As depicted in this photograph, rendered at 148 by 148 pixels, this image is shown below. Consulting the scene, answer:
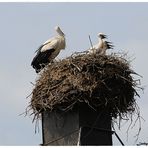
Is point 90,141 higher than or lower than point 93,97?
lower

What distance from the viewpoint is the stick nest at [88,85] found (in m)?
8.29

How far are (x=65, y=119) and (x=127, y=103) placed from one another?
97 cm

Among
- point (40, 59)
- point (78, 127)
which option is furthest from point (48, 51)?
point (78, 127)

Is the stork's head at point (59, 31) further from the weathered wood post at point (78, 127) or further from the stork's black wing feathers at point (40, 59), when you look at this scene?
the weathered wood post at point (78, 127)

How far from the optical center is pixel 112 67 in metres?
8.74

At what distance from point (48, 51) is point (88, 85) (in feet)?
7.85

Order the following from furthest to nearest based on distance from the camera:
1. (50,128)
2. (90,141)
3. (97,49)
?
(97,49) < (50,128) < (90,141)

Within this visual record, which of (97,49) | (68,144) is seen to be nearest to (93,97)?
(68,144)

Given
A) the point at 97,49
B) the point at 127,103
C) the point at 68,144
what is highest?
the point at 97,49

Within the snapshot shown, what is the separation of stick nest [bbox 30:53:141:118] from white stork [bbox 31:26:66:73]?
1.35m

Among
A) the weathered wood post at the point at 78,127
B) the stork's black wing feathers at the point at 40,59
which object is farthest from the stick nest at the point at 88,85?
the stork's black wing feathers at the point at 40,59

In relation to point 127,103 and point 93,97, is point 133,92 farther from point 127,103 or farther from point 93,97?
point 93,97

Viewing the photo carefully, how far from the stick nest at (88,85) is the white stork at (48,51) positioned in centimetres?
135

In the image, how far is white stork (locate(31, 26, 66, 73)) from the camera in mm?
10398
